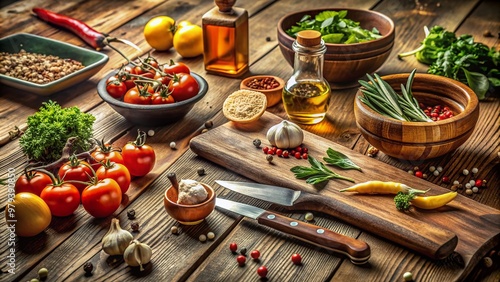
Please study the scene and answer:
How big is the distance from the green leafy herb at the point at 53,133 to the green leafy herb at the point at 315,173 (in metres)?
0.60

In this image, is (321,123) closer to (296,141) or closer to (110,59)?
(296,141)

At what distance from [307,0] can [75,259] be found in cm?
196

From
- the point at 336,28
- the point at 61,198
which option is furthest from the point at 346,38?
the point at 61,198

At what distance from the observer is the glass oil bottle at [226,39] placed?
2260mm

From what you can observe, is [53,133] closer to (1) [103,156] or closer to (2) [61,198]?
(1) [103,156]

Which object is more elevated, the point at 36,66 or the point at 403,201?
the point at 403,201

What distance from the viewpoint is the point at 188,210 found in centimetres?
153

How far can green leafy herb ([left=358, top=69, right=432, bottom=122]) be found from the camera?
1807 millimetres

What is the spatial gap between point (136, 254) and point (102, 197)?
22 centimetres

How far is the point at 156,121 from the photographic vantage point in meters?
2.01

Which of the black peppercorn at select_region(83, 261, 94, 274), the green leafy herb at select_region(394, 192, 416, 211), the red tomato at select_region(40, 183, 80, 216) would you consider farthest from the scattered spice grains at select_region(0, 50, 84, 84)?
the green leafy herb at select_region(394, 192, 416, 211)

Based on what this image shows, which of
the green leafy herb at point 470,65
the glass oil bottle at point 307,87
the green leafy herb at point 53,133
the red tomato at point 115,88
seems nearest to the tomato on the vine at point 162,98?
the red tomato at point 115,88

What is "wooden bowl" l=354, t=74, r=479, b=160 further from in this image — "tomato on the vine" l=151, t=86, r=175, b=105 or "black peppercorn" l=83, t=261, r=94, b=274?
"black peppercorn" l=83, t=261, r=94, b=274

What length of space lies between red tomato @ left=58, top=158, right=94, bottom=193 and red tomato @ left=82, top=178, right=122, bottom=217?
0.24ft
